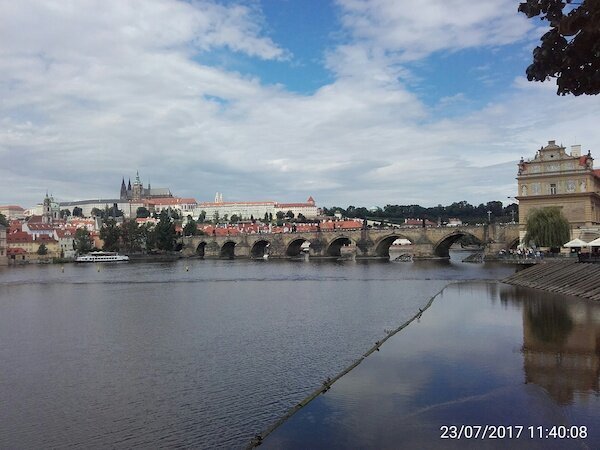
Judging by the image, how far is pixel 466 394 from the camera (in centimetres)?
1057

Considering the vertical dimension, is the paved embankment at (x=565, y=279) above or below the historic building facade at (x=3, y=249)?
below

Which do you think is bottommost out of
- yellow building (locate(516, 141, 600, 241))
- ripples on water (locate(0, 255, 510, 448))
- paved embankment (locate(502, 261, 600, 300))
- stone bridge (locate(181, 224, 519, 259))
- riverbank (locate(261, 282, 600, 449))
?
ripples on water (locate(0, 255, 510, 448))

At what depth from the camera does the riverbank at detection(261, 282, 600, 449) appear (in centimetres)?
862

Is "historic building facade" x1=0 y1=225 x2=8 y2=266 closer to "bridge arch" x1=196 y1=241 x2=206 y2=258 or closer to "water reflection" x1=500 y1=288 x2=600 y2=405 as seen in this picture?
"bridge arch" x1=196 y1=241 x2=206 y2=258

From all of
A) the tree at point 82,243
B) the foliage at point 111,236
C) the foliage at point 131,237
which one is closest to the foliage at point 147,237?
the foliage at point 131,237

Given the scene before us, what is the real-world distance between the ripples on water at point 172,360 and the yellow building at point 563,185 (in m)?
25.4

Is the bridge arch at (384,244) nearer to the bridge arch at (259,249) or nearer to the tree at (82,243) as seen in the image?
the bridge arch at (259,249)

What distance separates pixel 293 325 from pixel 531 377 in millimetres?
11563

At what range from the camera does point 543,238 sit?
4619cm

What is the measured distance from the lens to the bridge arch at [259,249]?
9950cm

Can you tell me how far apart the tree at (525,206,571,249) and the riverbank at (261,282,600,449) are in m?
30.0

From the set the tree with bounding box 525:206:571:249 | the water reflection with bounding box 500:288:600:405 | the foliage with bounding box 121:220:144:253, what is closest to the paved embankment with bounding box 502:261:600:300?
the water reflection with bounding box 500:288:600:405

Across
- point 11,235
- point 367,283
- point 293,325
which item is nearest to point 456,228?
point 367,283

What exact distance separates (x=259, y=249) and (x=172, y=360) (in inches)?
3456
